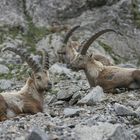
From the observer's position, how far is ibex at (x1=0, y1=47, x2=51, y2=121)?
12.9 metres

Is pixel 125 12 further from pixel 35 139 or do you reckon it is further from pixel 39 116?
pixel 35 139

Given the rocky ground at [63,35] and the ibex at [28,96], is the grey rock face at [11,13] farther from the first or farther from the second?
the ibex at [28,96]

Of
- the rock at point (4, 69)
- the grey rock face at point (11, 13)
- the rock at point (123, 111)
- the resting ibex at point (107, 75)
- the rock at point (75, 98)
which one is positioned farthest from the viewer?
the grey rock face at point (11, 13)

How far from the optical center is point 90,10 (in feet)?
110

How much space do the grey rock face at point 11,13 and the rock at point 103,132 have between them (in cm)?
2238

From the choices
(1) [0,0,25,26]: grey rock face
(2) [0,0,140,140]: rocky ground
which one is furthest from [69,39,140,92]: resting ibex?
(1) [0,0,25,26]: grey rock face

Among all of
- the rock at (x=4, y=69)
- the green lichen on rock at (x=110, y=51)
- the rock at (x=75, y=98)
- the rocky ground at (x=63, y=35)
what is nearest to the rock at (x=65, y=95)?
the rocky ground at (x=63, y=35)

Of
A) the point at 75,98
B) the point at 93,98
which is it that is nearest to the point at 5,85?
the point at 75,98

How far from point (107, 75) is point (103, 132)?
27.6 ft

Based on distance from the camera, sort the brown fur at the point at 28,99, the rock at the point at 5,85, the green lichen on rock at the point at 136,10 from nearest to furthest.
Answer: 1. the brown fur at the point at 28,99
2. the rock at the point at 5,85
3. the green lichen on rock at the point at 136,10

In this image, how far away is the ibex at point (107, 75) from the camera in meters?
17.5

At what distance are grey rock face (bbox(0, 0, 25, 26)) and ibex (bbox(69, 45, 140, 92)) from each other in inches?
552

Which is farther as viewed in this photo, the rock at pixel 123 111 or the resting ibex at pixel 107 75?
the resting ibex at pixel 107 75

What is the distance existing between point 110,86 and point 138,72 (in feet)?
3.62
